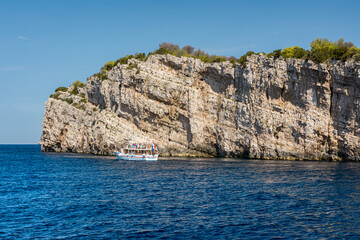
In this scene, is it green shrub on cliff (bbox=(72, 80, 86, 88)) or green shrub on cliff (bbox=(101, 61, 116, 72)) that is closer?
green shrub on cliff (bbox=(101, 61, 116, 72))

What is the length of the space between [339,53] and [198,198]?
5539 centimetres

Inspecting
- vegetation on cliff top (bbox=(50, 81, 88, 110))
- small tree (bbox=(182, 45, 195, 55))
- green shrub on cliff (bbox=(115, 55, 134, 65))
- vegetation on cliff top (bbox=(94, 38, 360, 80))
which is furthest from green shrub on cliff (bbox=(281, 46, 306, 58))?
vegetation on cliff top (bbox=(50, 81, 88, 110))

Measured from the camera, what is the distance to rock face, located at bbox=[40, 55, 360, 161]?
71188mm

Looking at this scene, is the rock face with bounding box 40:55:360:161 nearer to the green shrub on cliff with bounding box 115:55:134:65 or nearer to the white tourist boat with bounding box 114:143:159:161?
the green shrub on cliff with bounding box 115:55:134:65

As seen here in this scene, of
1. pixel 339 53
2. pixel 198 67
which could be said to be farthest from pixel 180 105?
pixel 339 53

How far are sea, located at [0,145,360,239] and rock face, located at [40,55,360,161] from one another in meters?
28.1

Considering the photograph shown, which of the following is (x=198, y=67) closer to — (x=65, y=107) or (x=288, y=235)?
(x=65, y=107)

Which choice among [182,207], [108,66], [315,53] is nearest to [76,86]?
[108,66]

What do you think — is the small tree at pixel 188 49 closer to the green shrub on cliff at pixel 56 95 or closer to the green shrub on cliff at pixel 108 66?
the green shrub on cliff at pixel 108 66

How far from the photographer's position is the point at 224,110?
A: 84.6 meters

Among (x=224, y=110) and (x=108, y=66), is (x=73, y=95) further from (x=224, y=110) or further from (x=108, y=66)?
(x=224, y=110)

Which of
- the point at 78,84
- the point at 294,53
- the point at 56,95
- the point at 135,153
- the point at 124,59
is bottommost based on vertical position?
the point at 135,153

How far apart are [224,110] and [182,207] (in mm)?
57974

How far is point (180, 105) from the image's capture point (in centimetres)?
8725
